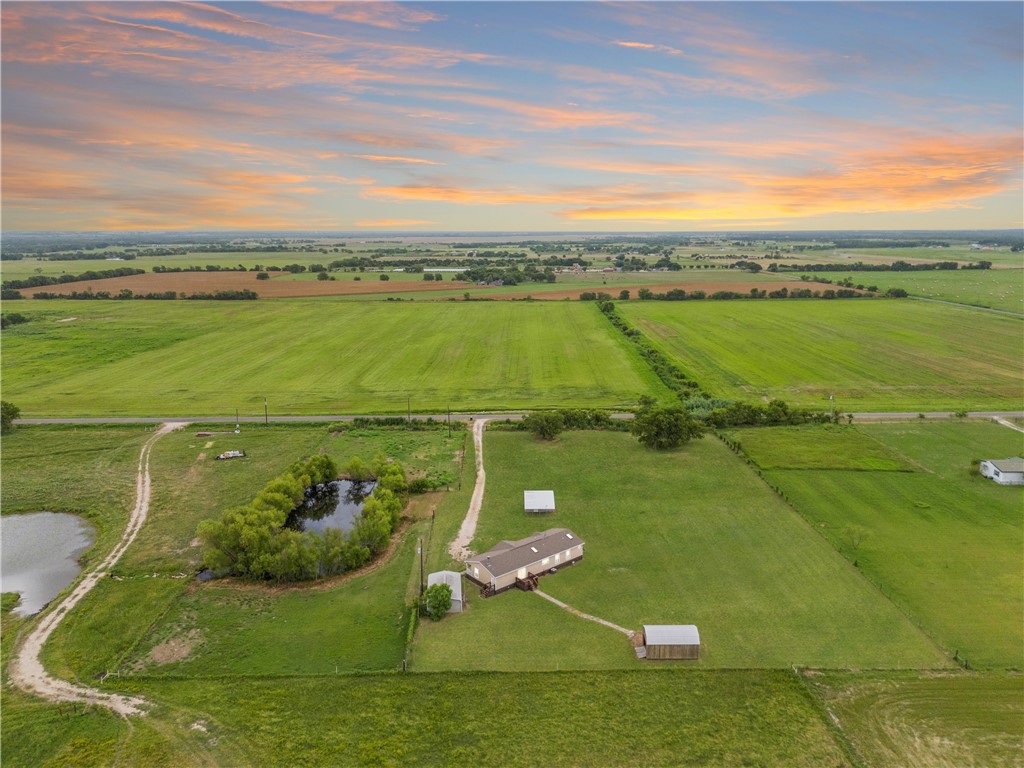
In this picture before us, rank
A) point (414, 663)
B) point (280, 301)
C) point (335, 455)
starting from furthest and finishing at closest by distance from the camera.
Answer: point (280, 301)
point (335, 455)
point (414, 663)

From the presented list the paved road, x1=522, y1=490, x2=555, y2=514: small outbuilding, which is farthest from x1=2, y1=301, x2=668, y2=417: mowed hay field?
x1=522, y1=490, x2=555, y2=514: small outbuilding

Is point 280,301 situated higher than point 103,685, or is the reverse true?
point 280,301

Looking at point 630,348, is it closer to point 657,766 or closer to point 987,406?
point 987,406

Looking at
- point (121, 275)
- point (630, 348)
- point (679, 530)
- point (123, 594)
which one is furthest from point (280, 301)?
point (679, 530)

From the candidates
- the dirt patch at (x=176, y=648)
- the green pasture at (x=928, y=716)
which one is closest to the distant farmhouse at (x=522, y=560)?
the green pasture at (x=928, y=716)

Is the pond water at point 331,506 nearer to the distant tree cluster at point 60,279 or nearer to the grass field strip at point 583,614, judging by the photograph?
the grass field strip at point 583,614
